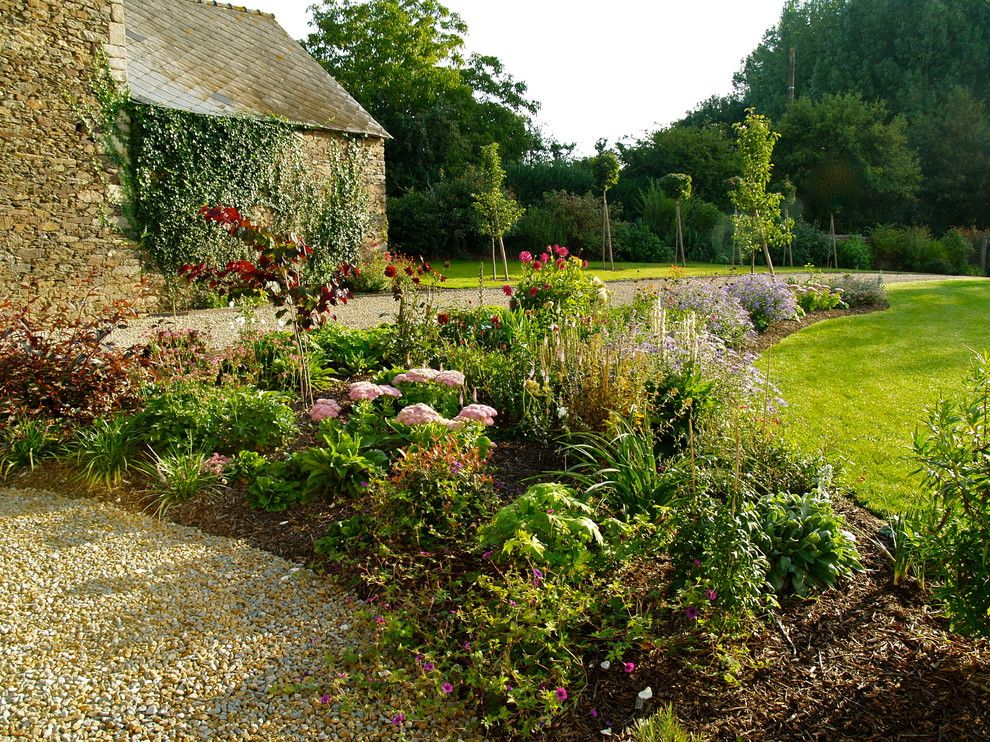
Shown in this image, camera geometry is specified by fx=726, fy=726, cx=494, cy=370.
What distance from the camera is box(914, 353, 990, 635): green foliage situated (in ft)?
7.58

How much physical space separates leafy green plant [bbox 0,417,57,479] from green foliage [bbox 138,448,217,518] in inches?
37.8

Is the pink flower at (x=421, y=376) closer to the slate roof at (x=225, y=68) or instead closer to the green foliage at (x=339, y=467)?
the green foliage at (x=339, y=467)

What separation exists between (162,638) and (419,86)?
27875mm

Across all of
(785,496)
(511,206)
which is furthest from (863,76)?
(785,496)

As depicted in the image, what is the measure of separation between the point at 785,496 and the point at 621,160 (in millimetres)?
27064

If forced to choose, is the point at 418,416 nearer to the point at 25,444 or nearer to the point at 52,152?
the point at 25,444

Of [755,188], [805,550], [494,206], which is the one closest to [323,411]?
[805,550]

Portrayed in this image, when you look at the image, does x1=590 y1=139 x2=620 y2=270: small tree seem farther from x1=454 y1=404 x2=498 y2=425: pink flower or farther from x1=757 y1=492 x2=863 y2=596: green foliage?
x1=757 y1=492 x2=863 y2=596: green foliage

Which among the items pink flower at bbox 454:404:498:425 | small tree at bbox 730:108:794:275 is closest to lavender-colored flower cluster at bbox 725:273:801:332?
small tree at bbox 730:108:794:275

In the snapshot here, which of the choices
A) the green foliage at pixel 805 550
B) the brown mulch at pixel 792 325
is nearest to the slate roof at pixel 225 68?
the brown mulch at pixel 792 325

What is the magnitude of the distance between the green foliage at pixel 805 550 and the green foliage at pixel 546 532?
742 mm

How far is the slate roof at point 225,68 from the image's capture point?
11.8 m

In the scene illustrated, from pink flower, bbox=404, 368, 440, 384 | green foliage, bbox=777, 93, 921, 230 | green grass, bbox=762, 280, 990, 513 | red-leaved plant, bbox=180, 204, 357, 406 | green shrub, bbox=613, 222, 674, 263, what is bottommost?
green grass, bbox=762, 280, 990, 513

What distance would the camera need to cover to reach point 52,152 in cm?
979
